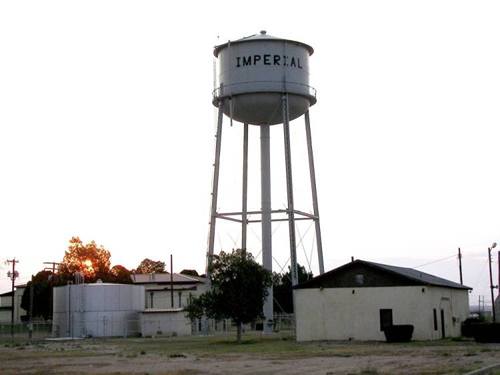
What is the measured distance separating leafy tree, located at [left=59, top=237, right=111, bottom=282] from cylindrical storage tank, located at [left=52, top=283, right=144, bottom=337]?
33531 millimetres

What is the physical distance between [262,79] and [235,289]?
13179 mm

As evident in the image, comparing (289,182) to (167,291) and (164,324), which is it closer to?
(164,324)

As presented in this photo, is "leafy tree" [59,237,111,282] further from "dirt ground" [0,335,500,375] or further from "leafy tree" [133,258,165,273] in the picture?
"dirt ground" [0,335,500,375]

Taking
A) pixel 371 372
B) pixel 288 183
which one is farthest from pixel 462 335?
pixel 371 372

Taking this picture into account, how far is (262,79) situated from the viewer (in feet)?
175

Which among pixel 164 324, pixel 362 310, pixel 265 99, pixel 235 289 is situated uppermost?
pixel 265 99

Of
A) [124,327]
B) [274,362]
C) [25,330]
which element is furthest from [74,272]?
[274,362]

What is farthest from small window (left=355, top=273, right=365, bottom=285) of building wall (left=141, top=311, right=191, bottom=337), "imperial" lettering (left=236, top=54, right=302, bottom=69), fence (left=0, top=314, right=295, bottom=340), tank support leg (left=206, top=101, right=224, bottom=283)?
building wall (left=141, top=311, right=191, bottom=337)

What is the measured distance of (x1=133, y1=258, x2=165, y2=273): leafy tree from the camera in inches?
5778

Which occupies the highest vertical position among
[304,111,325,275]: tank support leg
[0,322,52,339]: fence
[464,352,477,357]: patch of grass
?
[304,111,325,275]: tank support leg

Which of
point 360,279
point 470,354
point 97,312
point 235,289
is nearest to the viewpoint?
point 470,354

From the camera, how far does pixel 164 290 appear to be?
100938 millimetres

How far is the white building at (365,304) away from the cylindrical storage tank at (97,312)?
91.3 ft

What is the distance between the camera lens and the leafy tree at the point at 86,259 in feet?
356
